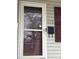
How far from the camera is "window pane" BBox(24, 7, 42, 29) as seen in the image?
4855 millimetres

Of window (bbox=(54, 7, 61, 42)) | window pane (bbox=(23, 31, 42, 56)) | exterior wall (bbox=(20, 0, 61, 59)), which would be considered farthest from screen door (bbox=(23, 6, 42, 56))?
window (bbox=(54, 7, 61, 42))

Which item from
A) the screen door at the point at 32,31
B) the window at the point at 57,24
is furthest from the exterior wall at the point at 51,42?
the screen door at the point at 32,31

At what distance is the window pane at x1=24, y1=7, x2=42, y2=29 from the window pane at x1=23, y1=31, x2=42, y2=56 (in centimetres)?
19

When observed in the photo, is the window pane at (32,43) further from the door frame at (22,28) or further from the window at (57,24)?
the window at (57,24)

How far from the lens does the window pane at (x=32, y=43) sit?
15.8 ft

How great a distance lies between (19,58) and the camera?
15.2ft

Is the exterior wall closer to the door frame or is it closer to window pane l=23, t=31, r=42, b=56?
the door frame
